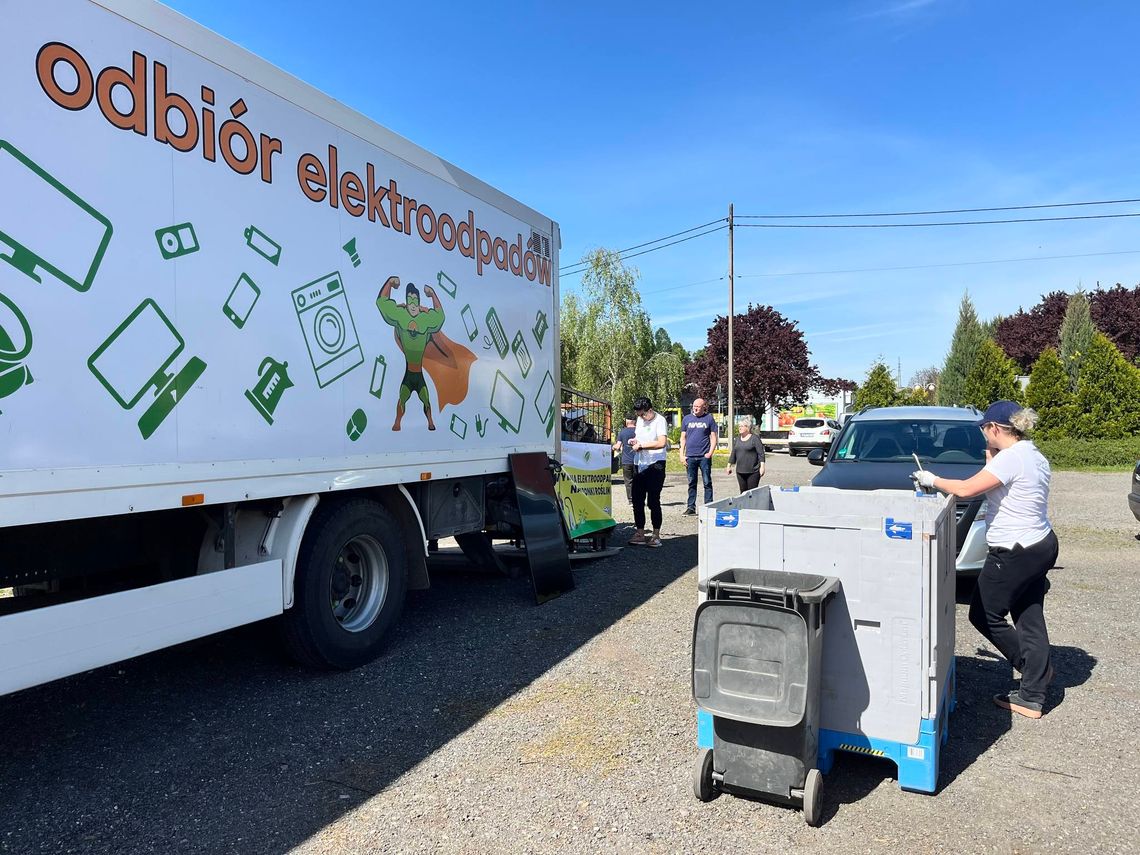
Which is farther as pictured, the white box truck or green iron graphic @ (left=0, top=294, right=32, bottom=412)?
the white box truck

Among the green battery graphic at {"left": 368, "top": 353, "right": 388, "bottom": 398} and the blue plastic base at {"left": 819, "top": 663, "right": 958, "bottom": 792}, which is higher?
the green battery graphic at {"left": 368, "top": 353, "right": 388, "bottom": 398}

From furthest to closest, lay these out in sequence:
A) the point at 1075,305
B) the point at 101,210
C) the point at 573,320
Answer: the point at 573,320 → the point at 1075,305 → the point at 101,210

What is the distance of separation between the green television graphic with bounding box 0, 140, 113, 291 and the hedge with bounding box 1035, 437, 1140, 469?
2181 cm

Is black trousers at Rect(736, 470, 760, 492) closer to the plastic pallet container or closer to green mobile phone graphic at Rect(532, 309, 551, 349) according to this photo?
green mobile phone graphic at Rect(532, 309, 551, 349)

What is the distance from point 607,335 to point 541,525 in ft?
80.1

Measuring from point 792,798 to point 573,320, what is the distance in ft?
94.2

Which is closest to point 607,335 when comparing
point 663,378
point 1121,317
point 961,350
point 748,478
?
point 663,378

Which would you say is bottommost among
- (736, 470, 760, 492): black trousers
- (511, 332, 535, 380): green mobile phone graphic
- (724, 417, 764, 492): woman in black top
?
(736, 470, 760, 492): black trousers

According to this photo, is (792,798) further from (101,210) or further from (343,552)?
(101,210)

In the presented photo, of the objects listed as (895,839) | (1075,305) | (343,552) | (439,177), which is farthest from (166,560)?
(1075,305)

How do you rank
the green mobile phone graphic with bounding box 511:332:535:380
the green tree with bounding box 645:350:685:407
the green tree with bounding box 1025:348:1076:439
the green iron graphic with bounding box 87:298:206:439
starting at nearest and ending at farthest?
the green iron graphic with bounding box 87:298:206:439
the green mobile phone graphic with bounding box 511:332:535:380
the green tree with bounding box 1025:348:1076:439
the green tree with bounding box 645:350:685:407

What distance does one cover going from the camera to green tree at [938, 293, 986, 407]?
1271 inches

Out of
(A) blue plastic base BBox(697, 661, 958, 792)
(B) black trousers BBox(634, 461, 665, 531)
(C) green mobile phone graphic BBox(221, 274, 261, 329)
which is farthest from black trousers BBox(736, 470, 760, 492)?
(C) green mobile phone graphic BBox(221, 274, 261, 329)

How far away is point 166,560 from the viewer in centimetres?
418
